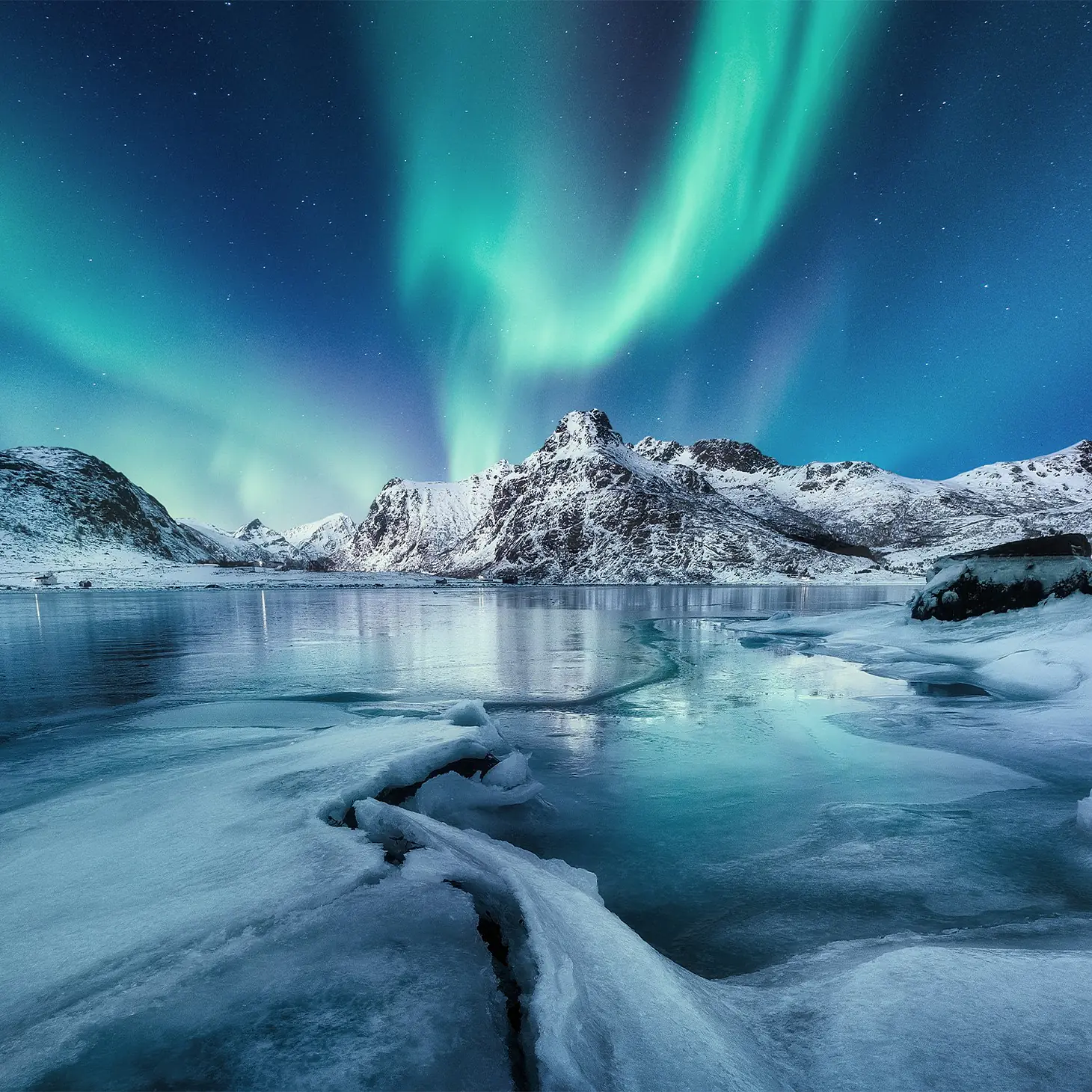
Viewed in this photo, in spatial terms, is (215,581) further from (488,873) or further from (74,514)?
(488,873)

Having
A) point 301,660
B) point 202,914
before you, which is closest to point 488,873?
point 202,914

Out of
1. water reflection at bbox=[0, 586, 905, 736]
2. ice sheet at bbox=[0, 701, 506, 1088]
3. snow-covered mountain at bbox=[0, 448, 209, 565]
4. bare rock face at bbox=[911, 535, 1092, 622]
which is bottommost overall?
water reflection at bbox=[0, 586, 905, 736]

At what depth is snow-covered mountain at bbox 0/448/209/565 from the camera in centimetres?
14062

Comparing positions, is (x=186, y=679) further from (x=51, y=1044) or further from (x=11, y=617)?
(x=11, y=617)

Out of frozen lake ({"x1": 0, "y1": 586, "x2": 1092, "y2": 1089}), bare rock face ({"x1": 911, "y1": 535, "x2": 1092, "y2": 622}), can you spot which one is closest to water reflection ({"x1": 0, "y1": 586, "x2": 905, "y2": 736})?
frozen lake ({"x1": 0, "y1": 586, "x2": 1092, "y2": 1089})

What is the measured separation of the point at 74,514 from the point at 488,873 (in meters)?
209

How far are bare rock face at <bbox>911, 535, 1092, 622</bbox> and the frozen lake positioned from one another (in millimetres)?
8438

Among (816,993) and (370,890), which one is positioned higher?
(370,890)

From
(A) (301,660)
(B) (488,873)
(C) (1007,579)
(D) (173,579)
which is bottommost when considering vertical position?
(A) (301,660)

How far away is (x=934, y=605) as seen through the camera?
1964cm

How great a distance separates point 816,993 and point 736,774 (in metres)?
4.28

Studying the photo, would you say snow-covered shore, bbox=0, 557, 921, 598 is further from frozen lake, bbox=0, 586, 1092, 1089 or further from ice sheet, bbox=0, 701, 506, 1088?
ice sheet, bbox=0, 701, 506, 1088

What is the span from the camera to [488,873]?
385cm

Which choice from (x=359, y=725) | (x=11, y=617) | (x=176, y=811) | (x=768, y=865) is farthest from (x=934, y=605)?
(x=11, y=617)
